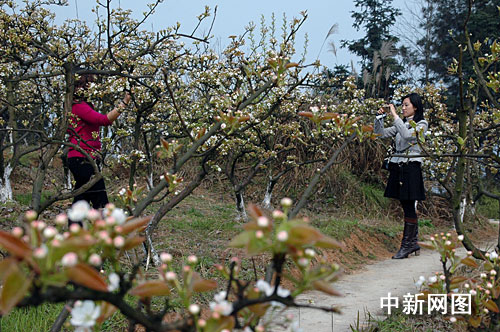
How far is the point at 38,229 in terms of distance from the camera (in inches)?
27.0

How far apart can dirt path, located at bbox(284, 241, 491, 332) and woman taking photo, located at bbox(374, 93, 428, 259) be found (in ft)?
1.26

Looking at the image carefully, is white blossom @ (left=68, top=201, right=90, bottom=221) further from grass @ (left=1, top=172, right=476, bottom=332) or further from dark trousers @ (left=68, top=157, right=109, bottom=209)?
dark trousers @ (left=68, top=157, right=109, bottom=209)

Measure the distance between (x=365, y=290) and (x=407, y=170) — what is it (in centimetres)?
203

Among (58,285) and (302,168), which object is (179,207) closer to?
(302,168)

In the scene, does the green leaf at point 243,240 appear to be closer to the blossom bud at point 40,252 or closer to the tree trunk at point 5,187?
the blossom bud at point 40,252

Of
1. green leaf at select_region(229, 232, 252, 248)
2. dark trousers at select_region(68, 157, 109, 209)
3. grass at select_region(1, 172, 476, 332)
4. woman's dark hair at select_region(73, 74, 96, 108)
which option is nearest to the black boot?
grass at select_region(1, 172, 476, 332)

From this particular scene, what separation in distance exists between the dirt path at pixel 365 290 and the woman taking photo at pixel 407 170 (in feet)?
1.26

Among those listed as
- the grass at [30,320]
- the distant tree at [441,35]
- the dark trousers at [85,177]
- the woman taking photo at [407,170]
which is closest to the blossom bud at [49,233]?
the grass at [30,320]

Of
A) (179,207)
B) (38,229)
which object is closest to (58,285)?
(38,229)

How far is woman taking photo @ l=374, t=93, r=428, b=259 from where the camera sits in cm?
518

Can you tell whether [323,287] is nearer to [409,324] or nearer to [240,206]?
[409,324]

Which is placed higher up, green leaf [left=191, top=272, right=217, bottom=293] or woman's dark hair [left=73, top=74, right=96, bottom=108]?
woman's dark hair [left=73, top=74, right=96, bottom=108]

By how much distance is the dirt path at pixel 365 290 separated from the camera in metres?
2.96

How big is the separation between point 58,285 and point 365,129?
1.35 metres
